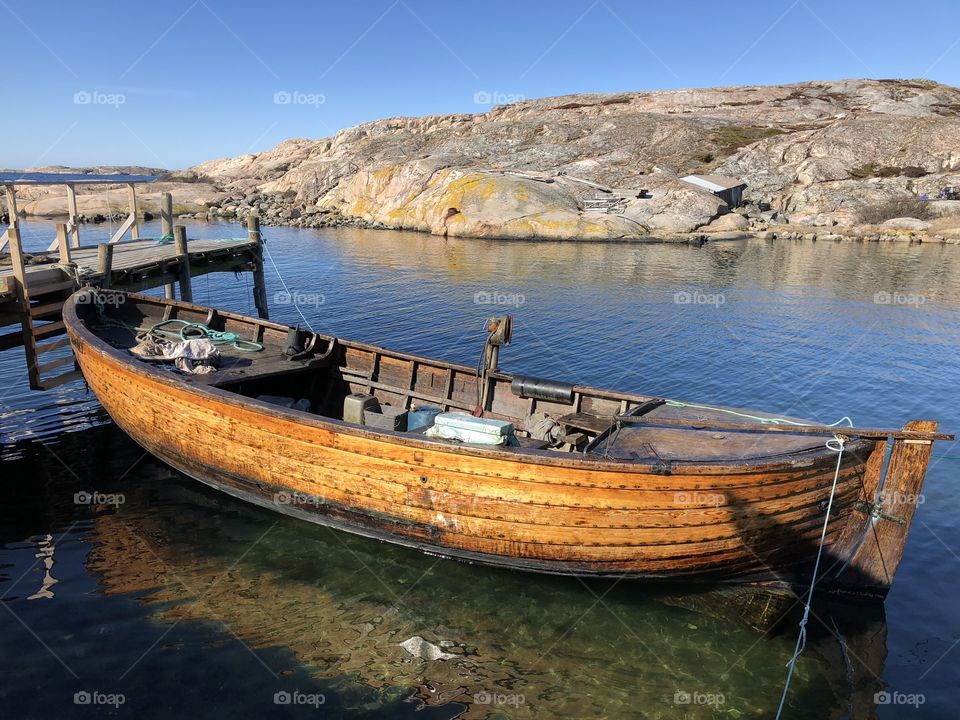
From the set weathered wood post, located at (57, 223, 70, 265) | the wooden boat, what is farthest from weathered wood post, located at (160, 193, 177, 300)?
the wooden boat

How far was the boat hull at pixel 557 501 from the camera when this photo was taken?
25.2 ft

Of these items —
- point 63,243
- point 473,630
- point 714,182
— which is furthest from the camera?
point 714,182

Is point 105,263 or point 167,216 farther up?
point 167,216

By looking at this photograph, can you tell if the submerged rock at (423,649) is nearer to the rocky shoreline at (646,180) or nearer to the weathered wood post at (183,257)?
the weathered wood post at (183,257)

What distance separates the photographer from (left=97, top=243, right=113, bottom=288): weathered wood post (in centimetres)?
1584

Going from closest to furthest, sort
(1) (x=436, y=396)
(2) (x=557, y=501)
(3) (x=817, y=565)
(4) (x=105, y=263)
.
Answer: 1. (2) (x=557, y=501)
2. (3) (x=817, y=565)
3. (1) (x=436, y=396)
4. (4) (x=105, y=263)

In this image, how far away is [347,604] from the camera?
8.91m

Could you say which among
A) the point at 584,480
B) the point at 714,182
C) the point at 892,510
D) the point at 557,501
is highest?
the point at 714,182

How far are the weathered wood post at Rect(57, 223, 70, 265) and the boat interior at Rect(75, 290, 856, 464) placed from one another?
230cm

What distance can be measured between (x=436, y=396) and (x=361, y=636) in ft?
16.6

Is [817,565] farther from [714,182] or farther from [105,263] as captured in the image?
[714,182]

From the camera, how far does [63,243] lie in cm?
1627

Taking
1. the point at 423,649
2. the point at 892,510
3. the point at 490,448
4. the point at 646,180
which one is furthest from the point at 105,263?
the point at 646,180

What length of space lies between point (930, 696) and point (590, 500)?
4813mm
